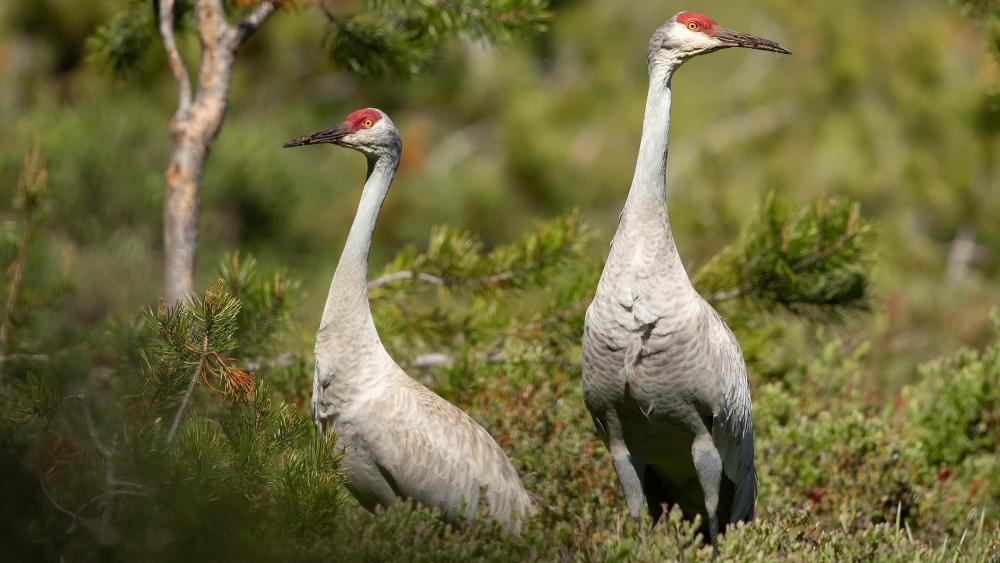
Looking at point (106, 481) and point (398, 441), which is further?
point (398, 441)

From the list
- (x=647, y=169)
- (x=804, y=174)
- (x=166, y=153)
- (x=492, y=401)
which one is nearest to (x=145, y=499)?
(x=647, y=169)

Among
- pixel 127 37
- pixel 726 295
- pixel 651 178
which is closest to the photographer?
pixel 651 178

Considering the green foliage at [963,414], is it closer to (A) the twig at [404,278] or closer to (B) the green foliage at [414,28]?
(A) the twig at [404,278]

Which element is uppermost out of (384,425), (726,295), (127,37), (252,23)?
(252,23)

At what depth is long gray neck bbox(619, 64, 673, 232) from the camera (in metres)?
4.45

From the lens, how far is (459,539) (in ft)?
13.3

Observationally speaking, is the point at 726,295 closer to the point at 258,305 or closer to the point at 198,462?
Answer: the point at 258,305

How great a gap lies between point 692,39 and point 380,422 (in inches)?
77.2

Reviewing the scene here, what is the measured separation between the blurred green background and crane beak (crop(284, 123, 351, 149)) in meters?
5.68

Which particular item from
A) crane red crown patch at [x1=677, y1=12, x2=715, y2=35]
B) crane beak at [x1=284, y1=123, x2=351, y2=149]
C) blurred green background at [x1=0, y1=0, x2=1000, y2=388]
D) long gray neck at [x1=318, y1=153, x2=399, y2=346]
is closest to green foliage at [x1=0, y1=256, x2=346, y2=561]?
long gray neck at [x1=318, y1=153, x2=399, y2=346]

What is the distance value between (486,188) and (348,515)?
10.9 metres

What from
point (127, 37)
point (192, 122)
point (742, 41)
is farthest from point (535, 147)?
point (742, 41)

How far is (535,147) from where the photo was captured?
49.0ft

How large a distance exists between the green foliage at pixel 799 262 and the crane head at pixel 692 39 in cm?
143
